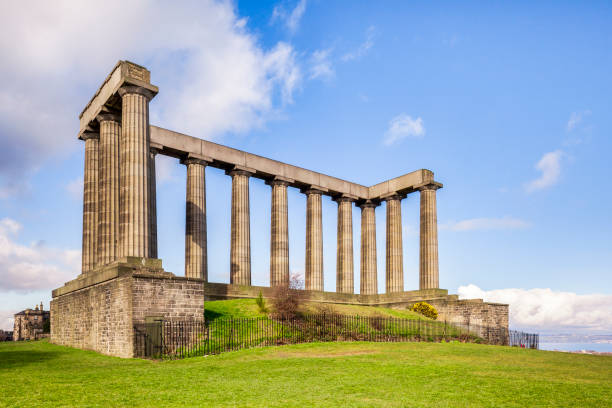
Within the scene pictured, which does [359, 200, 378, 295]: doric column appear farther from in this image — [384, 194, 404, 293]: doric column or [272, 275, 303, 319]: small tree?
[272, 275, 303, 319]: small tree

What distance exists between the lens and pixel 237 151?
43562 mm

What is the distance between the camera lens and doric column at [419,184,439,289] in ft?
158

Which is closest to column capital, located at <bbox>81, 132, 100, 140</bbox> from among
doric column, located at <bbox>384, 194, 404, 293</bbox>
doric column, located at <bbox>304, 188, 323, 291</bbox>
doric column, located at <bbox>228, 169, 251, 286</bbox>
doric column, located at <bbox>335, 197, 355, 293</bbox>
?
doric column, located at <bbox>228, 169, 251, 286</bbox>

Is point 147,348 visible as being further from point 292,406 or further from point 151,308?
point 292,406

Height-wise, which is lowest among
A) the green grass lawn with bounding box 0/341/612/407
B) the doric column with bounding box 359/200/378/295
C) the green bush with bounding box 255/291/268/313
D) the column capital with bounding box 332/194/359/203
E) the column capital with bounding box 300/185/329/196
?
the green grass lawn with bounding box 0/341/612/407

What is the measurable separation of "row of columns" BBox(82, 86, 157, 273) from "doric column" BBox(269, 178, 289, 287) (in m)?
12.0

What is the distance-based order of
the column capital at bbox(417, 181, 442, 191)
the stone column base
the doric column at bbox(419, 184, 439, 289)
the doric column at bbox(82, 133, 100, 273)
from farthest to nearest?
the column capital at bbox(417, 181, 442, 191) < the doric column at bbox(419, 184, 439, 289) < the doric column at bbox(82, 133, 100, 273) < the stone column base

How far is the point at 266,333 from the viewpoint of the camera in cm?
2634

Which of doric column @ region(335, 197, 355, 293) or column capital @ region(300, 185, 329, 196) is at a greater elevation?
column capital @ region(300, 185, 329, 196)

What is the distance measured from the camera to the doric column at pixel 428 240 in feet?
158

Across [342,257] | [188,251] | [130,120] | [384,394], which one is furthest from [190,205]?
[384,394]

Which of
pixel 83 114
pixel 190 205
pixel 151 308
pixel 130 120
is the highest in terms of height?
pixel 83 114

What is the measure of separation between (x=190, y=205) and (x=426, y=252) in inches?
877

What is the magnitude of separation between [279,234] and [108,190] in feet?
55.8
